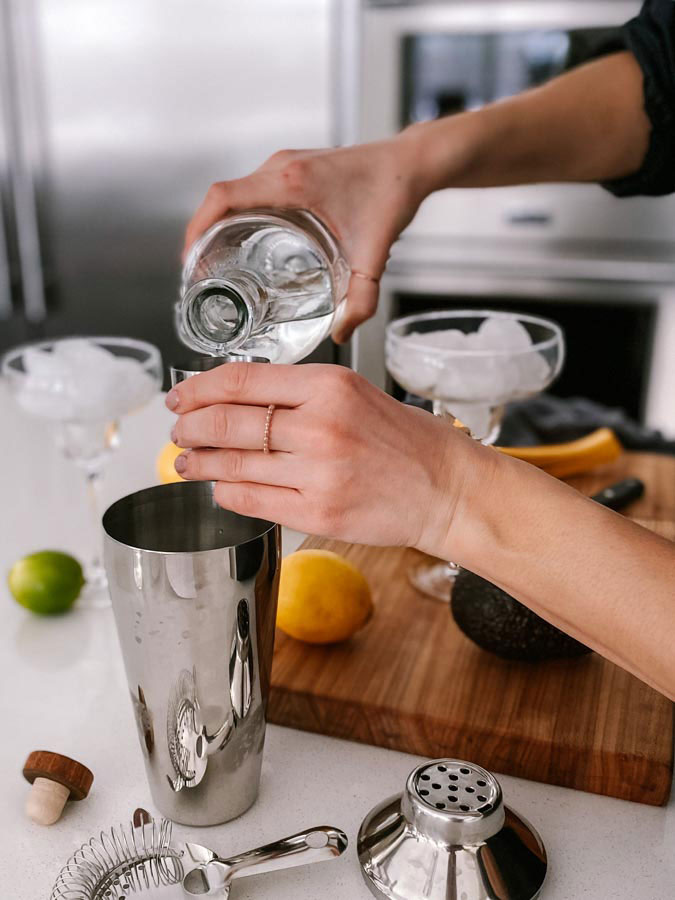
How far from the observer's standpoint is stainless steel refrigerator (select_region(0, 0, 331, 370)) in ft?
8.42

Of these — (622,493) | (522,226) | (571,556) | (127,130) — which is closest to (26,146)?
(127,130)

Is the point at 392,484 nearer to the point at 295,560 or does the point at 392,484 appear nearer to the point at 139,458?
the point at 295,560

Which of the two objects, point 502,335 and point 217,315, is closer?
point 217,315

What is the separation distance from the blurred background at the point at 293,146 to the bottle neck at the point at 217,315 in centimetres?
185

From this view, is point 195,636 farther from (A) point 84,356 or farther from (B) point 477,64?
(B) point 477,64

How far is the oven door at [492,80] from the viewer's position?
2270mm

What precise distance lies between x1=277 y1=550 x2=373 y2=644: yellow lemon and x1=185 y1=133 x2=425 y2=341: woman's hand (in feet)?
0.73

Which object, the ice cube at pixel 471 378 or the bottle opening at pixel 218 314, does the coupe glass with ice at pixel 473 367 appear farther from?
the bottle opening at pixel 218 314

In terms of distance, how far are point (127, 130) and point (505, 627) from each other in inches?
96.5

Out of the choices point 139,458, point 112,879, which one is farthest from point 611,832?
point 139,458

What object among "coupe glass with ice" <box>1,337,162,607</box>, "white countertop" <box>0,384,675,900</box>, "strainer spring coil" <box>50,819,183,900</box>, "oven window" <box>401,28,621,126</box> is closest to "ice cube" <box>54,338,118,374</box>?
"coupe glass with ice" <box>1,337,162,607</box>

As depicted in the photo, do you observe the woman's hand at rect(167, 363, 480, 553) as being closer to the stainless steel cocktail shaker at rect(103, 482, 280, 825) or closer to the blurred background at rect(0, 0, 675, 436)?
the stainless steel cocktail shaker at rect(103, 482, 280, 825)

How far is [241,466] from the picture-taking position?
0.59 metres

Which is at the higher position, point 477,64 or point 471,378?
point 477,64
